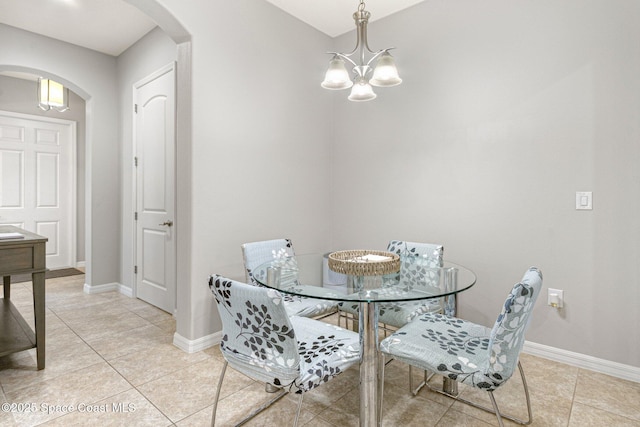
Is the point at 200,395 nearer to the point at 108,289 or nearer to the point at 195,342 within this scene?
the point at 195,342

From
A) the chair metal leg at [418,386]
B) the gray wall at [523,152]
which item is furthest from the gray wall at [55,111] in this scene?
the chair metal leg at [418,386]

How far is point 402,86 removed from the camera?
3.08 meters

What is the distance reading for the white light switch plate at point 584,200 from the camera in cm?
225

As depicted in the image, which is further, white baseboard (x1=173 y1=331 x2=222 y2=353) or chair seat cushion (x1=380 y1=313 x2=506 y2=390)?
white baseboard (x1=173 y1=331 x2=222 y2=353)

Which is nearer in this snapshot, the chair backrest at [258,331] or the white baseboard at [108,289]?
the chair backrest at [258,331]

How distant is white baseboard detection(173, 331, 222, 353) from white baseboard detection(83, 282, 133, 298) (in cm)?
163

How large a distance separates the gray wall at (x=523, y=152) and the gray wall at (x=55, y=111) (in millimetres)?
4614

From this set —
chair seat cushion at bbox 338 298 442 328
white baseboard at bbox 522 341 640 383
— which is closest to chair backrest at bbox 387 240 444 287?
chair seat cushion at bbox 338 298 442 328

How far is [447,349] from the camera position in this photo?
60.8 inches

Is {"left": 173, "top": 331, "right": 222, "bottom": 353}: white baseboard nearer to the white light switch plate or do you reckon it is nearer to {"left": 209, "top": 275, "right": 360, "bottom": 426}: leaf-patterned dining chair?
{"left": 209, "top": 275, "right": 360, "bottom": 426}: leaf-patterned dining chair

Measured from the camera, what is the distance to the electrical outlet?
237 cm

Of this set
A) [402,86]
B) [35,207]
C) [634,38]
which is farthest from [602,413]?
[35,207]

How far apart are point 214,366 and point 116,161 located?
117 inches

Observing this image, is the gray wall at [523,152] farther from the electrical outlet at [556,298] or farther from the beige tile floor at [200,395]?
the beige tile floor at [200,395]
